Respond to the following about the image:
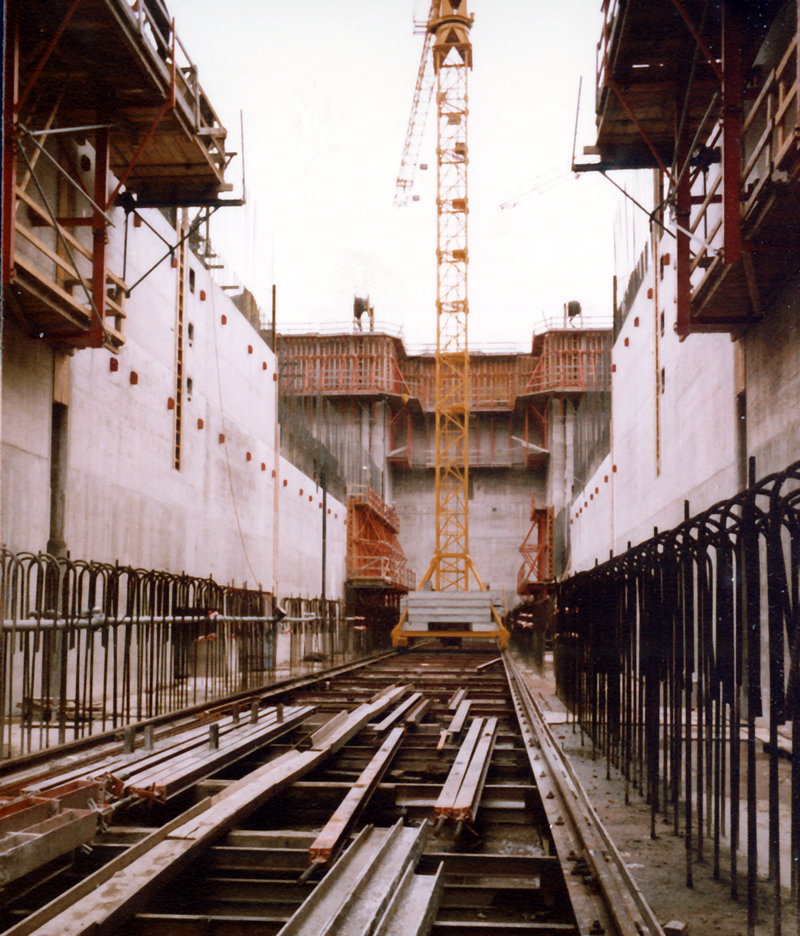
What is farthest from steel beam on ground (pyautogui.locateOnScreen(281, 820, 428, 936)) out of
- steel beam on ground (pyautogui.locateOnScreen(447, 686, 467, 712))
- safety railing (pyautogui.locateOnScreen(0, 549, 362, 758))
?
steel beam on ground (pyautogui.locateOnScreen(447, 686, 467, 712))

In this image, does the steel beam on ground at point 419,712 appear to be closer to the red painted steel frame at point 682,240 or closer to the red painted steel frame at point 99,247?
the red painted steel frame at point 682,240

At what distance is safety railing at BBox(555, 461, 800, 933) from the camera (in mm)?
3676

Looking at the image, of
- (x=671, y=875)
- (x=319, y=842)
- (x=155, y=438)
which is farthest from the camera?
(x=155, y=438)

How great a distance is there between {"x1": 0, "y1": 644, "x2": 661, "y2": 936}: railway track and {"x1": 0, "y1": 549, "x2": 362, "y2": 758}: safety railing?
0.91 meters

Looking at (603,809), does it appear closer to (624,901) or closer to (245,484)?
(624,901)

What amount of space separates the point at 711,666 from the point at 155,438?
1368cm

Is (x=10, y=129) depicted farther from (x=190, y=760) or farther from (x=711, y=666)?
(x=711, y=666)

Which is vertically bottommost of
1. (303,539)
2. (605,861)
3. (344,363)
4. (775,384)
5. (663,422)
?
(605,861)

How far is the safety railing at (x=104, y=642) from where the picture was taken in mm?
8164

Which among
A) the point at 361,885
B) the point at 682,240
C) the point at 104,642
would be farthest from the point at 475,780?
the point at 682,240

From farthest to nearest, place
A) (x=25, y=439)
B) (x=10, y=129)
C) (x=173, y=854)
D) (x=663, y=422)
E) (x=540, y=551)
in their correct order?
(x=540, y=551) → (x=663, y=422) → (x=25, y=439) → (x=10, y=129) → (x=173, y=854)

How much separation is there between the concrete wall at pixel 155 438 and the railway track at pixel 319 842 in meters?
4.50

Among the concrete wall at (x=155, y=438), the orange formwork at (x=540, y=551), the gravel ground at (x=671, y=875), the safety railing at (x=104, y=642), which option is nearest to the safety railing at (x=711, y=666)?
the gravel ground at (x=671, y=875)

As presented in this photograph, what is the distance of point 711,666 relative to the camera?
4.86 m
